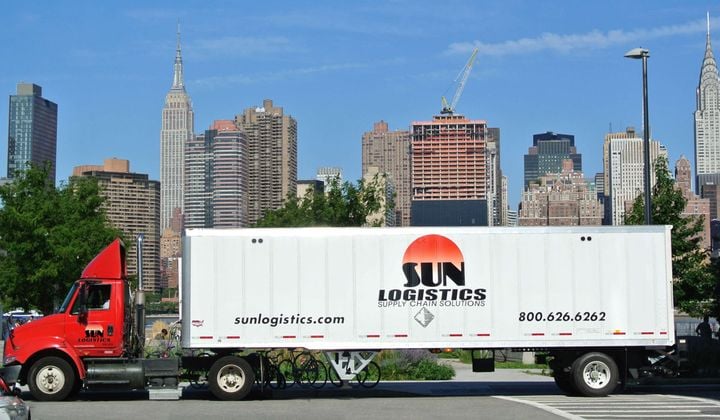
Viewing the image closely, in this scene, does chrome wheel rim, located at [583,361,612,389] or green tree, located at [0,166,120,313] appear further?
green tree, located at [0,166,120,313]

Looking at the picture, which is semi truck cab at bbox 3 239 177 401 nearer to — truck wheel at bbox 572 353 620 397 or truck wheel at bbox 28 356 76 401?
truck wheel at bbox 28 356 76 401

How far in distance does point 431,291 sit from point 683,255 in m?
20.2

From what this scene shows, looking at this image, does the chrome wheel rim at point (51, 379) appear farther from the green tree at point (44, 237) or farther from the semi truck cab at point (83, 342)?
the green tree at point (44, 237)

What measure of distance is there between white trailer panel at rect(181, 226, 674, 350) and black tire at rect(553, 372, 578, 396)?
972 mm

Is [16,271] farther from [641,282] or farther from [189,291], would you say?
[641,282]

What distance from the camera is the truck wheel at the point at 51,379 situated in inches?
893

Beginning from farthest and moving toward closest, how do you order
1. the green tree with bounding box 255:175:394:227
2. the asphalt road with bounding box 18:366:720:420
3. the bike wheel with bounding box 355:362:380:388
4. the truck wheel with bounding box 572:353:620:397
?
the green tree with bounding box 255:175:394:227, the bike wheel with bounding box 355:362:380:388, the truck wheel with bounding box 572:353:620:397, the asphalt road with bounding box 18:366:720:420

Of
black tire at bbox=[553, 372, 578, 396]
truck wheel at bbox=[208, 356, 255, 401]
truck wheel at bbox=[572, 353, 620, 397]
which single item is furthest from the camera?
black tire at bbox=[553, 372, 578, 396]

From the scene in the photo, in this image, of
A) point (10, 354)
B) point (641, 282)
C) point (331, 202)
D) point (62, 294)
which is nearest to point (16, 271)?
point (62, 294)

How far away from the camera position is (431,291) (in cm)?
2303

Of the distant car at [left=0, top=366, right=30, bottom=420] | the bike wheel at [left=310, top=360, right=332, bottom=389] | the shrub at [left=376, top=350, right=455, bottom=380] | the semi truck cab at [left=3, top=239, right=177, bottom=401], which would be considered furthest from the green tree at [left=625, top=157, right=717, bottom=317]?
the distant car at [left=0, top=366, right=30, bottom=420]

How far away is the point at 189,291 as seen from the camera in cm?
2278

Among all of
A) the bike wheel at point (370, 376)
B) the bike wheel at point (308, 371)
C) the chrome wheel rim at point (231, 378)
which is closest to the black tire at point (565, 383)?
the bike wheel at point (370, 376)

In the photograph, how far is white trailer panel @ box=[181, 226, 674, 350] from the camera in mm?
22844
